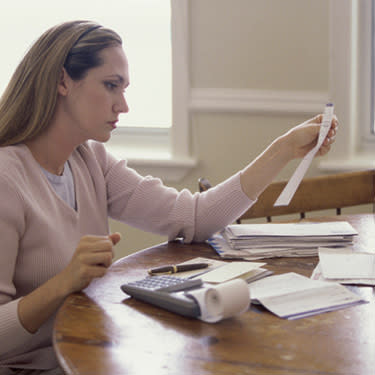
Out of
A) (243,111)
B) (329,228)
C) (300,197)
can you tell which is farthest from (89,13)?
(329,228)

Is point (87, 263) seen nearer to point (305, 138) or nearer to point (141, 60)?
point (305, 138)

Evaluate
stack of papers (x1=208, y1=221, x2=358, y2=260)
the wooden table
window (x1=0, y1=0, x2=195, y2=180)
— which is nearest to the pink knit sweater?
stack of papers (x1=208, y1=221, x2=358, y2=260)

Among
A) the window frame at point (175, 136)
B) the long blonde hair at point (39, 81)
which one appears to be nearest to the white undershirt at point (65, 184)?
the long blonde hair at point (39, 81)

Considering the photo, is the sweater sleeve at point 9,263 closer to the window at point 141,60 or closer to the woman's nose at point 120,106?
the woman's nose at point 120,106

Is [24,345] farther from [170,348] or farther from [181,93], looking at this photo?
[181,93]

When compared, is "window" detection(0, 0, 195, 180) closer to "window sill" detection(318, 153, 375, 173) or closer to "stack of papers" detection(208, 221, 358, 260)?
"window sill" detection(318, 153, 375, 173)

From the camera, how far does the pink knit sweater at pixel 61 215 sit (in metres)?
1.33

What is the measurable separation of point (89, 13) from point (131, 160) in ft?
2.51

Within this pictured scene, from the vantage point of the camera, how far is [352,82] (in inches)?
104

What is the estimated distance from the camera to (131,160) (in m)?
2.97

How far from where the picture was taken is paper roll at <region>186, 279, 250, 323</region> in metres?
1.02

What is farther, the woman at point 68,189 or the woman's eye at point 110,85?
the woman's eye at point 110,85

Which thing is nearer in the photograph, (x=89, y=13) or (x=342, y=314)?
(x=342, y=314)

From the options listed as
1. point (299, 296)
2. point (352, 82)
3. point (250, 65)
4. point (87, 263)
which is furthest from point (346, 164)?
point (87, 263)
